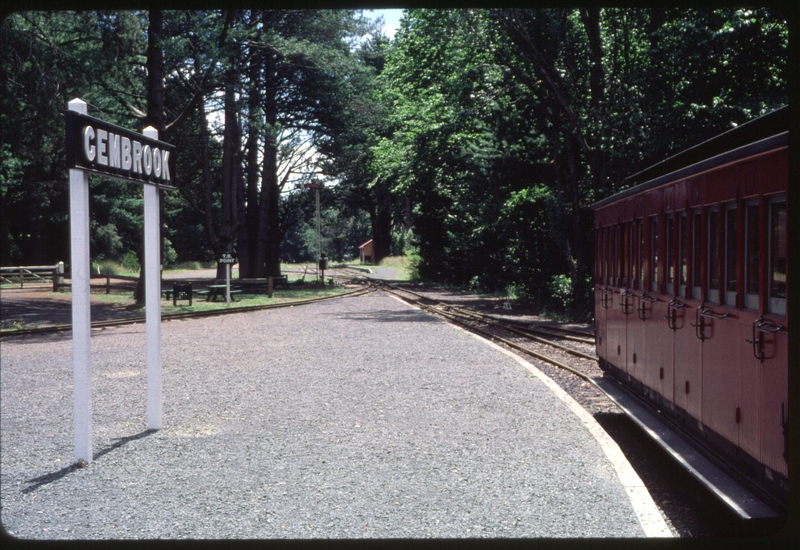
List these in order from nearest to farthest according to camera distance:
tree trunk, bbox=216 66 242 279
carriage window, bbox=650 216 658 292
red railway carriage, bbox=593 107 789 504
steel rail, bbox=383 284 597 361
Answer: red railway carriage, bbox=593 107 789 504
carriage window, bbox=650 216 658 292
steel rail, bbox=383 284 597 361
tree trunk, bbox=216 66 242 279

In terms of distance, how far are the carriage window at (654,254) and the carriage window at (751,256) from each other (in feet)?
8.04

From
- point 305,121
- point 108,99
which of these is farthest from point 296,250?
point 108,99

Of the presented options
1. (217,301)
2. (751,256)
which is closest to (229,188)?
(217,301)

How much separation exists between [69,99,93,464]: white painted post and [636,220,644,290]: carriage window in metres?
5.01

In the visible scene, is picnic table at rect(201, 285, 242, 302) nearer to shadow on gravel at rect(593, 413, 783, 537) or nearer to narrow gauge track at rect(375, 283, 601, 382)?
narrow gauge track at rect(375, 283, 601, 382)

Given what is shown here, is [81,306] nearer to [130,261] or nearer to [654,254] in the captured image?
[654,254]

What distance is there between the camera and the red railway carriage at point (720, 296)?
4223mm

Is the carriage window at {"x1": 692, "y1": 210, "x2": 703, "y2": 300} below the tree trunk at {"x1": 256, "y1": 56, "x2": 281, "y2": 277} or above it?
below

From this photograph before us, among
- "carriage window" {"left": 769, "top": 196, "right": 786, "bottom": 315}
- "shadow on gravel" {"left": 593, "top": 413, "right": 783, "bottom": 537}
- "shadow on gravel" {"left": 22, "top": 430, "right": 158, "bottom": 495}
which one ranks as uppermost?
"carriage window" {"left": 769, "top": 196, "right": 786, "bottom": 315}

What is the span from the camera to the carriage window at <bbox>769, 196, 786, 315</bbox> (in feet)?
13.5

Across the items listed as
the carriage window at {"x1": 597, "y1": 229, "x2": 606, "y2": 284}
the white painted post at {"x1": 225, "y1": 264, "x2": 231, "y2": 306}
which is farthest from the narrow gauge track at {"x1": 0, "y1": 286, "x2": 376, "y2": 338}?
the carriage window at {"x1": 597, "y1": 229, "x2": 606, "y2": 284}

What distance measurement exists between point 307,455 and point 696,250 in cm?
354

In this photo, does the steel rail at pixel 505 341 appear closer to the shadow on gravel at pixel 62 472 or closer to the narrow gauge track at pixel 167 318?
the narrow gauge track at pixel 167 318

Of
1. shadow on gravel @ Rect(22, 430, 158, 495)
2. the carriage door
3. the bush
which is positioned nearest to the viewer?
the carriage door
